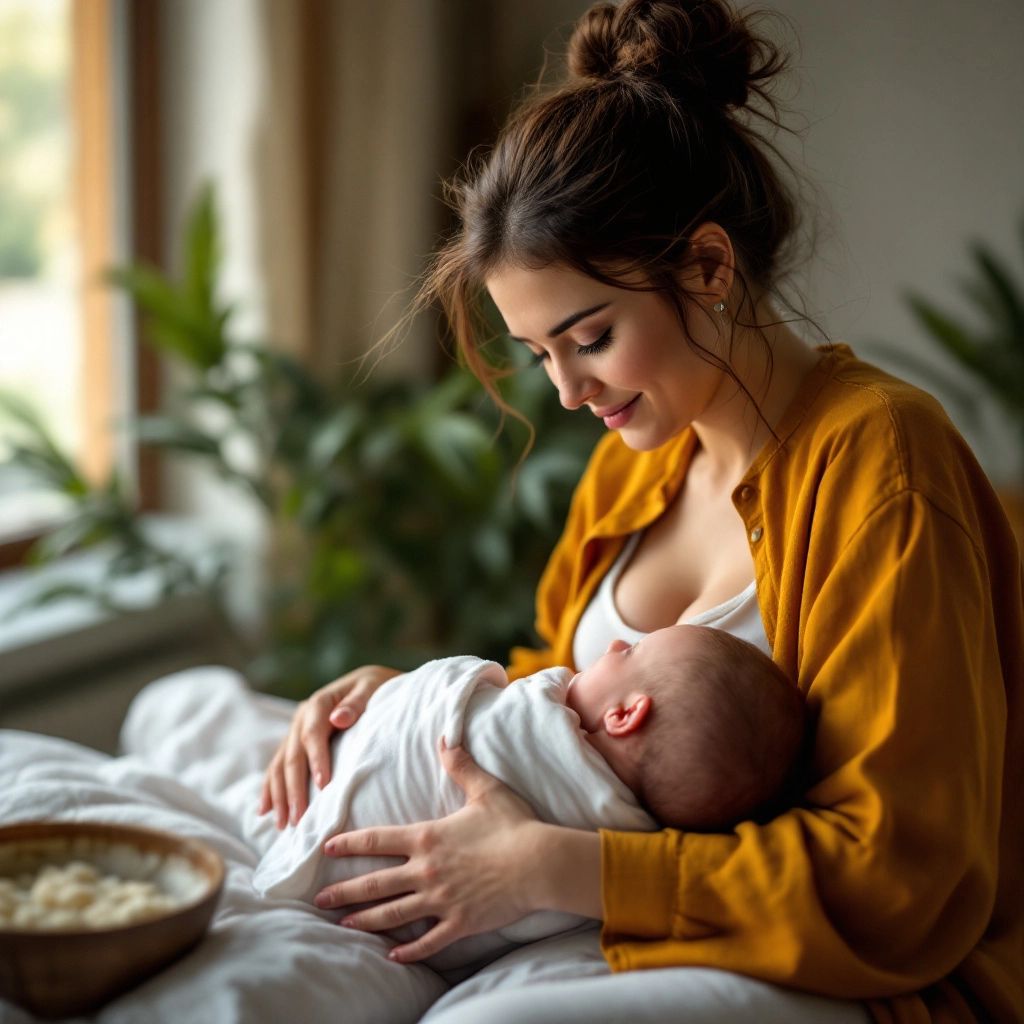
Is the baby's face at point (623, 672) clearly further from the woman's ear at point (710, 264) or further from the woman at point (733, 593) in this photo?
the woman's ear at point (710, 264)

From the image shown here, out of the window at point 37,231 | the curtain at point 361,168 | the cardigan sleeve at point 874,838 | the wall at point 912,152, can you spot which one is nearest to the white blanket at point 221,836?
the cardigan sleeve at point 874,838

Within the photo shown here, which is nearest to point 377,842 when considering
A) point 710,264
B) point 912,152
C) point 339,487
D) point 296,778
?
point 296,778

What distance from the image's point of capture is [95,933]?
0.92 m

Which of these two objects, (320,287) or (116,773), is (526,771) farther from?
(320,287)

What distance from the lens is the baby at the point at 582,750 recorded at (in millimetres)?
1115

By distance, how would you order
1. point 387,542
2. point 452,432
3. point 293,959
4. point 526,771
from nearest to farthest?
point 293,959 < point 526,771 < point 452,432 < point 387,542

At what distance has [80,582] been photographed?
2.48 meters

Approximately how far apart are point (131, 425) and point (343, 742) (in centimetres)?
140

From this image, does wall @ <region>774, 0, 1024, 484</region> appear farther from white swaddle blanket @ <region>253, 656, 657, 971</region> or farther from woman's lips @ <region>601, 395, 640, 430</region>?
white swaddle blanket @ <region>253, 656, 657, 971</region>

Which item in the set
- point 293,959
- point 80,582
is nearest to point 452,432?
point 80,582

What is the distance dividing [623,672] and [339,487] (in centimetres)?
159

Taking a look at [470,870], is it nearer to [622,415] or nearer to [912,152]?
[622,415]

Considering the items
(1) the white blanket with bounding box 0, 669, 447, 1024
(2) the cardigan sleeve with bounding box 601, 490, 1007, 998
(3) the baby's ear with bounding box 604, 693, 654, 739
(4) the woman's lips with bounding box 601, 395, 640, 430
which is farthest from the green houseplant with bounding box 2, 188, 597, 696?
(2) the cardigan sleeve with bounding box 601, 490, 1007, 998

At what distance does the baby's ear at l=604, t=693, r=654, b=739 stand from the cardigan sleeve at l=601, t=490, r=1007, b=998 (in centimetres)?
11
